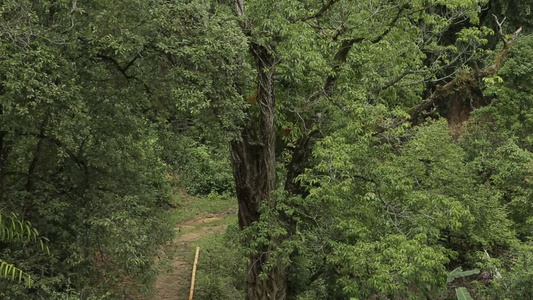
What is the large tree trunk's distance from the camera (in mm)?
10016

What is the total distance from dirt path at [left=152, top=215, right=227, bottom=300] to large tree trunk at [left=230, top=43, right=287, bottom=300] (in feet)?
5.89

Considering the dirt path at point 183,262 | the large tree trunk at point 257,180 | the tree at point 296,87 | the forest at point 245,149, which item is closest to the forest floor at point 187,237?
the dirt path at point 183,262

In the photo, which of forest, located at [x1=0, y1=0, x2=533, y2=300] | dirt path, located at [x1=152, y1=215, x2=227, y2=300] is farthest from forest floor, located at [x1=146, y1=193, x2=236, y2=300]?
forest, located at [x1=0, y1=0, x2=533, y2=300]

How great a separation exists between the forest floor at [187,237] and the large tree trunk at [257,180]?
5.61ft

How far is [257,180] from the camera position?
10305mm

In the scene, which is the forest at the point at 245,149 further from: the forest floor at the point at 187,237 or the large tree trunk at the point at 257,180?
the forest floor at the point at 187,237

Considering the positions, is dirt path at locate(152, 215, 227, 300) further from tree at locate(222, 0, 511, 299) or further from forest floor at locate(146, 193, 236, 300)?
tree at locate(222, 0, 511, 299)

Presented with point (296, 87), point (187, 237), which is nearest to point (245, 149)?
point (296, 87)

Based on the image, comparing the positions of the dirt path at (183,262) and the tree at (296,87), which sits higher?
the tree at (296,87)

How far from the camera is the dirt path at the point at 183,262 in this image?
1367cm

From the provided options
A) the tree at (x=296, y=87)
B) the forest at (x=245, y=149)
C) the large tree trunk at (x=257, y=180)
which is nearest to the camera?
the forest at (x=245, y=149)

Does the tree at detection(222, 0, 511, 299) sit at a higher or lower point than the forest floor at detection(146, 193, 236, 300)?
higher

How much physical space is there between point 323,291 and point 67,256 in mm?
5467

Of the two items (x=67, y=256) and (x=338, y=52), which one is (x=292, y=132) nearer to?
(x=338, y=52)
